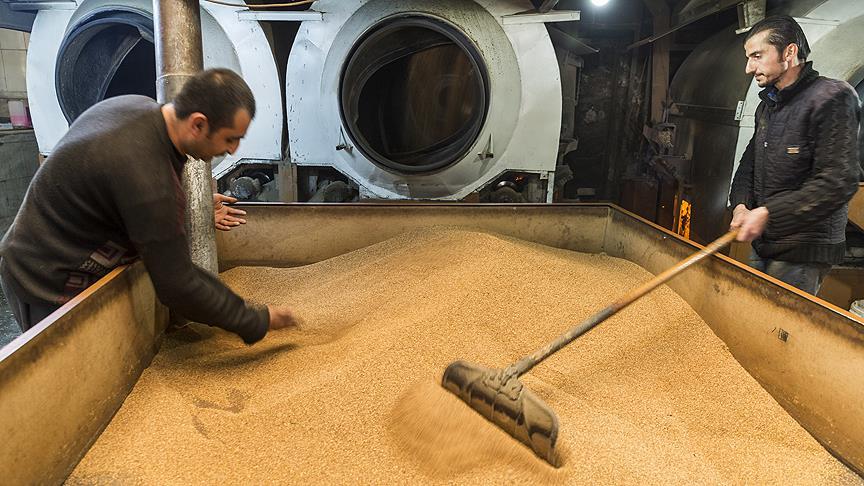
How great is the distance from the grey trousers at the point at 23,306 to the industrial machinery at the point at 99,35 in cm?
180

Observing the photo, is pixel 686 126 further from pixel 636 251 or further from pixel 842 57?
pixel 636 251

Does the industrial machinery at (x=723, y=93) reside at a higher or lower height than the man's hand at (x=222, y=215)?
higher

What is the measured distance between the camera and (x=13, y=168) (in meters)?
4.04

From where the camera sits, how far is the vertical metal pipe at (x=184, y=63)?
5.17ft

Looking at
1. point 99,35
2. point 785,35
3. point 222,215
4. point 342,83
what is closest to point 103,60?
point 99,35

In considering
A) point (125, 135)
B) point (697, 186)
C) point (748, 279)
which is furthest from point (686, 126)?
point (125, 135)

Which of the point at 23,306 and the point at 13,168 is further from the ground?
the point at 13,168

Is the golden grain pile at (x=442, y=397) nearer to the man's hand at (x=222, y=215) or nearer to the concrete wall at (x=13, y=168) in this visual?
the man's hand at (x=222, y=215)

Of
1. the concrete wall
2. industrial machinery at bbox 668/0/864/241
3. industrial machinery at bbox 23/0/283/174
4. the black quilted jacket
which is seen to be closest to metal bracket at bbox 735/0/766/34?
industrial machinery at bbox 668/0/864/241

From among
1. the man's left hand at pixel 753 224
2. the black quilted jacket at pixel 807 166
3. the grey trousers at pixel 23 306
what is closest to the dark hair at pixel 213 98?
the grey trousers at pixel 23 306

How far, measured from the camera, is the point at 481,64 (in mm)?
2766

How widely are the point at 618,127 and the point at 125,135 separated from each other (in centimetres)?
424

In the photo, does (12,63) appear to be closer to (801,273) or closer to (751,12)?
(751,12)

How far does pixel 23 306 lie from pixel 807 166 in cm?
224
